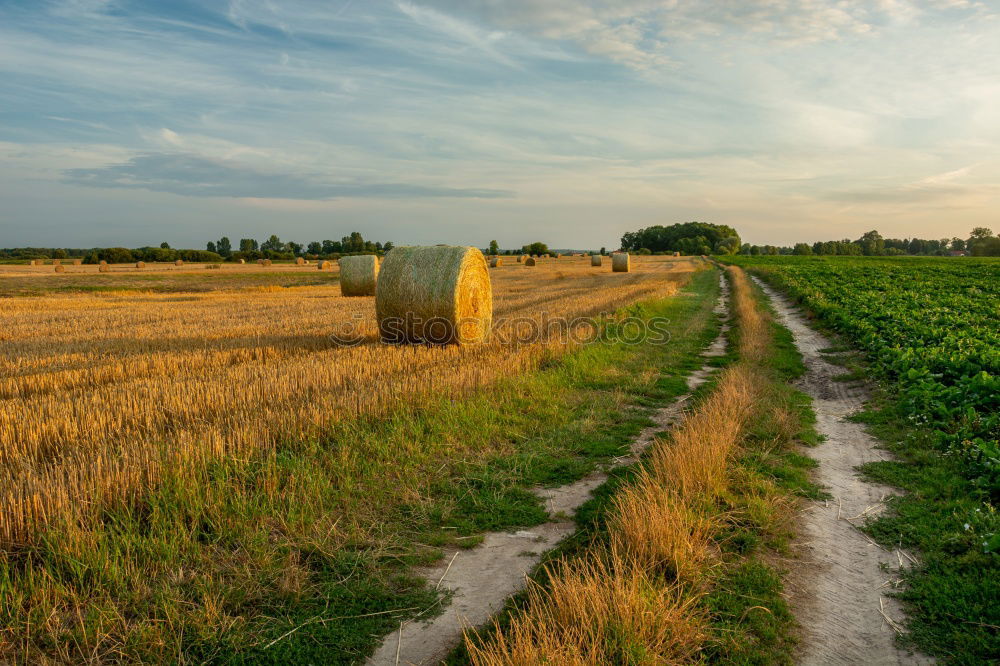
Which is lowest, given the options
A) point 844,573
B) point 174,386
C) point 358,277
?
point 844,573

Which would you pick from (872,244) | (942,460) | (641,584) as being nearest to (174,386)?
(641,584)

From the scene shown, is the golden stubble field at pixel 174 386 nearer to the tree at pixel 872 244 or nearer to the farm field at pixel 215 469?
the farm field at pixel 215 469

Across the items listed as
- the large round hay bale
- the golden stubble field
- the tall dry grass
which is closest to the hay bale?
the golden stubble field

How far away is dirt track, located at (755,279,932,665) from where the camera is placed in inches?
154

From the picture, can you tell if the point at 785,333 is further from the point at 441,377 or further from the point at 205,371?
the point at 205,371

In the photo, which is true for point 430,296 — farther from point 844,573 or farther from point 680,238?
point 680,238

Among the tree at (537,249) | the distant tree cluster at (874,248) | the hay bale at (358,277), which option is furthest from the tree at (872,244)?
the hay bale at (358,277)

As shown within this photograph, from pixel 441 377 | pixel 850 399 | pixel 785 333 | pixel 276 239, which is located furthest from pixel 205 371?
pixel 276 239

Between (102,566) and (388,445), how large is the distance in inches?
120

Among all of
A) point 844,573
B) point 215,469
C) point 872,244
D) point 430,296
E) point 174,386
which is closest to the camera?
point 844,573

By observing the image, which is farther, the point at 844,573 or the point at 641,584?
the point at 844,573

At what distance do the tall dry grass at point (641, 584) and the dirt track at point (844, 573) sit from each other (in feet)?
2.38

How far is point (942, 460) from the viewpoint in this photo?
23.4 ft

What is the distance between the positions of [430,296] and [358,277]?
1697 cm
